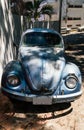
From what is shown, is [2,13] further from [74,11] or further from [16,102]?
[74,11]

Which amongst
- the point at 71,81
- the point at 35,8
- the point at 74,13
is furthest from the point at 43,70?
the point at 74,13

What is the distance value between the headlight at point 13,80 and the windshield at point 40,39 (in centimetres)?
244

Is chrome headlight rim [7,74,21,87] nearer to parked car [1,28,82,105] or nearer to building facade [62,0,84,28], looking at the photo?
parked car [1,28,82,105]

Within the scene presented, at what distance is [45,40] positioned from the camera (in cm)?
939

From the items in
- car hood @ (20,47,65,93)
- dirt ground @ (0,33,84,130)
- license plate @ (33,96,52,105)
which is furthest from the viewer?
car hood @ (20,47,65,93)

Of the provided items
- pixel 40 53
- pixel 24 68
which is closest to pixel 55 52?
pixel 40 53

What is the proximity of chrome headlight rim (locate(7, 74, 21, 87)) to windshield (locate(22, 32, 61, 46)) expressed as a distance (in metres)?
2.44

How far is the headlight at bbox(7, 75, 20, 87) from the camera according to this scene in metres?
6.93

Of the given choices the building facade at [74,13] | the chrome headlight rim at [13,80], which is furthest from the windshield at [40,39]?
the building facade at [74,13]

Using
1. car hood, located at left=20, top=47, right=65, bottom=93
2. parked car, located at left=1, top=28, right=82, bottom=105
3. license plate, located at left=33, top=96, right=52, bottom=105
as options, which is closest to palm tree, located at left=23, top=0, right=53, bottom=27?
car hood, located at left=20, top=47, right=65, bottom=93

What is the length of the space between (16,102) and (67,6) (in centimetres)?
5747

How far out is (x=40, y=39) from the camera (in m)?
9.39

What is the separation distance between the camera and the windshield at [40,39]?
30.4 feet

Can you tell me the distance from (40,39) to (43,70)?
252 cm
